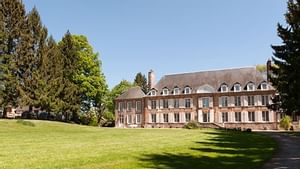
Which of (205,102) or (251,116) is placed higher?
(205,102)

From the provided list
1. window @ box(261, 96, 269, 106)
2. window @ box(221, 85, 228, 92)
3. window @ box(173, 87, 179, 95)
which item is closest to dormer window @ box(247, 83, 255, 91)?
window @ box(261, 96, 269, 106)

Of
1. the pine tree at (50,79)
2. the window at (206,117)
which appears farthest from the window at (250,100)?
the pine tree at (50,79)

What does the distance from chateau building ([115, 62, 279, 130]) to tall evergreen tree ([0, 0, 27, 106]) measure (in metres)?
26.1

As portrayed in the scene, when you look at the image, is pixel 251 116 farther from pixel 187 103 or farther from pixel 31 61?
pixel 31 61

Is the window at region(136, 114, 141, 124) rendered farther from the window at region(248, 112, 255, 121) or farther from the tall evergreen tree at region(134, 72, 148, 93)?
the tall evergreen tree at region(134, 72, 148, 93)

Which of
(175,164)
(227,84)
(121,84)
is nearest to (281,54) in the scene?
(175,164)

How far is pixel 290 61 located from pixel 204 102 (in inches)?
1241

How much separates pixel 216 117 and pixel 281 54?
2711 cm

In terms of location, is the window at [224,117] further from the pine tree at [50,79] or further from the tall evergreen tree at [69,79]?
the pine tree at [50,79]

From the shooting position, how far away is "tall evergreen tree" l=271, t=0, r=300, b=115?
2607 cm

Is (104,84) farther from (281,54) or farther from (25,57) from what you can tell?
(281,54)

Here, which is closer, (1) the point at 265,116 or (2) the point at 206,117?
(1) the point at 265,116

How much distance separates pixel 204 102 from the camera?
191 ft

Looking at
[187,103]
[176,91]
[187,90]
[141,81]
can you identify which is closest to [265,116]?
[187,103]
